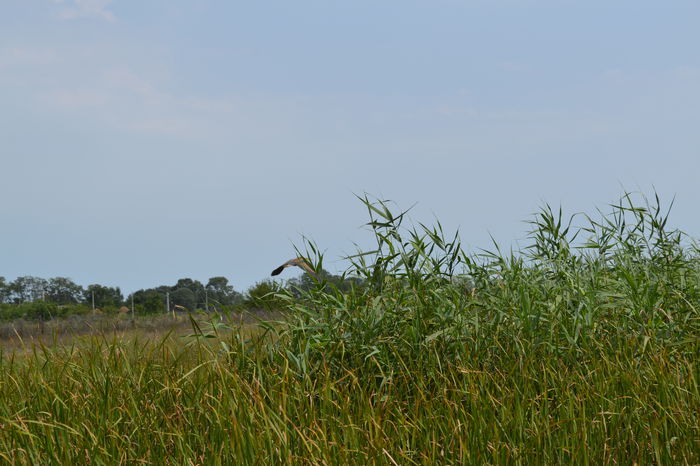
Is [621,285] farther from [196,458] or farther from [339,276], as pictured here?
[196,458]

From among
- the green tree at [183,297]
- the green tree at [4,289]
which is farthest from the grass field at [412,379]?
the green tree at [4,289]

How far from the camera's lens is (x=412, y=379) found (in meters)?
4.98

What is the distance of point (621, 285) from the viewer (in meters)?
6.23

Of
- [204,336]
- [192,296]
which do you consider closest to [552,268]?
[204,336]

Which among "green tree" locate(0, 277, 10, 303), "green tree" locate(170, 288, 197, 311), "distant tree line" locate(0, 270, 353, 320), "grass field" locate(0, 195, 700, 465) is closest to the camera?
"grass field" locate(0, 195, 700, 465)

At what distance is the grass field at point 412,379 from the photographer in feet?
13.0

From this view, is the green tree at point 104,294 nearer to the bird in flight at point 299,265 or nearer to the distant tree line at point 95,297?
the distant tree line at point 95,297

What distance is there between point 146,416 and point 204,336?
31.6 inches

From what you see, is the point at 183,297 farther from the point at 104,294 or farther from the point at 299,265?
the point at 299,265

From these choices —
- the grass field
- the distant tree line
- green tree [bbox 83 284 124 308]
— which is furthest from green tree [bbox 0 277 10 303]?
the grass field

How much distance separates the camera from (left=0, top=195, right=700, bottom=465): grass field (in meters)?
3.97

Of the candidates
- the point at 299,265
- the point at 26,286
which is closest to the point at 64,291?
the point at 26,286

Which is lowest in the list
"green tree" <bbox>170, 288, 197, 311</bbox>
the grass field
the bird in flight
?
the grass field

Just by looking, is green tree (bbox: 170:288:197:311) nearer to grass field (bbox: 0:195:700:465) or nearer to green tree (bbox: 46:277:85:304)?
green tree (bbox: 46:277:85:304)
